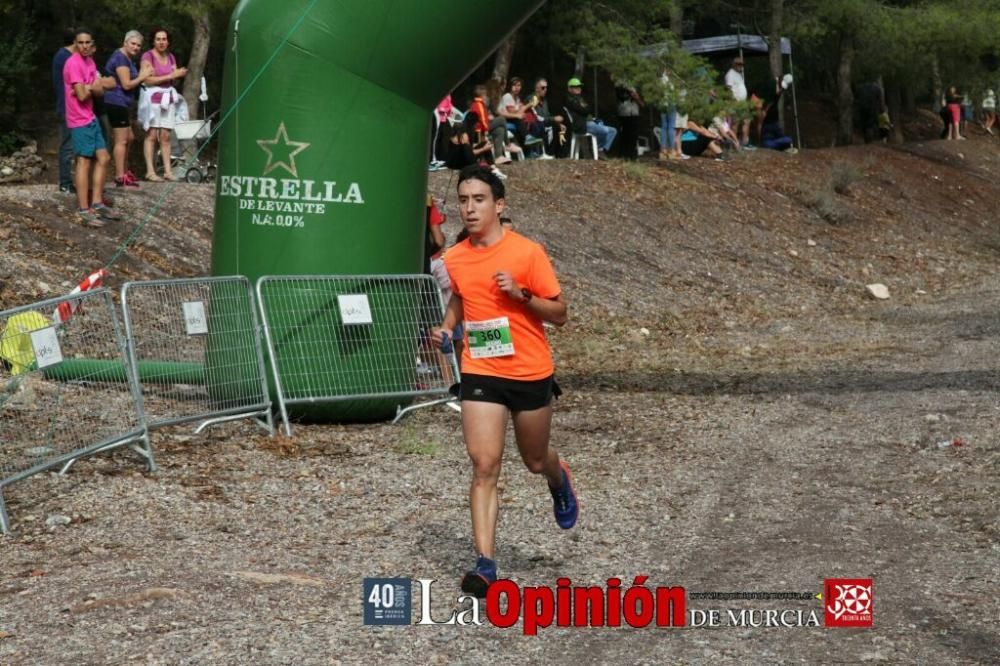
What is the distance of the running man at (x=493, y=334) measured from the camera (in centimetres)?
689

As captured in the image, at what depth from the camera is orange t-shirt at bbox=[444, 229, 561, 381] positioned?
6906mm

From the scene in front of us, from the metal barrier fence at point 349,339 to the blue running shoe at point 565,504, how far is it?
3.59 metres

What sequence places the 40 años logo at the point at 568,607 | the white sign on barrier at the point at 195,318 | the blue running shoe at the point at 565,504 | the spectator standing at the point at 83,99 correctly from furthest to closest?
the spectator standing at the point at 83,99, the white sign on barrier at the point at 195,318, the blue running shoe at the point at 565,504, the 40 años logo at the point at 568,607

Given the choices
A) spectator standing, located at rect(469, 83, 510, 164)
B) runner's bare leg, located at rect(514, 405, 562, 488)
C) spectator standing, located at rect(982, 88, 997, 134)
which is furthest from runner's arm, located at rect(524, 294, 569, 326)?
spectator standing, located at rect(982, 88, 997, 134)

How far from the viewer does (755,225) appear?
2536 cm

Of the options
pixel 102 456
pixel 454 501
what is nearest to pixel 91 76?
pixel 102 456

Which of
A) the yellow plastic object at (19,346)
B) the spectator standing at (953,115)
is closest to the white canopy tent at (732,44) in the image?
the spectator standing at (953,115)

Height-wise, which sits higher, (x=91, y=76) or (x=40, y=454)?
(x=91, y=76)

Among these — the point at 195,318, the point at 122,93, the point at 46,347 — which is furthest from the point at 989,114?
Result: the point at 46,347

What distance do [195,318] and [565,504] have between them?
3.89 meters

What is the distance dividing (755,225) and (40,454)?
58.2 ft

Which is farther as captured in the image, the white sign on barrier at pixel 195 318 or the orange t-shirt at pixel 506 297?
the white sign on barrier at pixel 195 318

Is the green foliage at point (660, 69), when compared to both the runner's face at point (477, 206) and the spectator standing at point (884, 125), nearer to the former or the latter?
the spectator standing at point (884, 125)

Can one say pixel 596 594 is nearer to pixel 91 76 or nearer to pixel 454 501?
pixel 454 501
